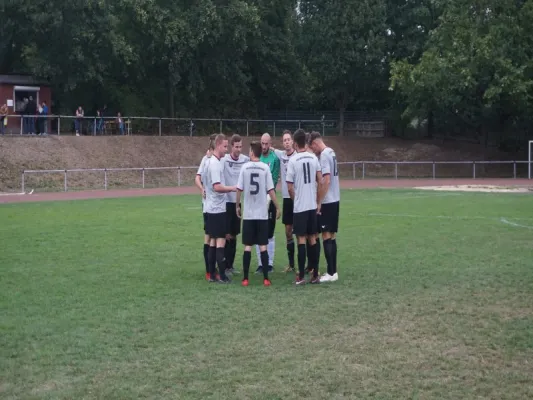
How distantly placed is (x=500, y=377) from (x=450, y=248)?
7.89 metres

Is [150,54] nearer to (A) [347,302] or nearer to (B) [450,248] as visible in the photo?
(B) [450,248]

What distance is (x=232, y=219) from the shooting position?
485 inches

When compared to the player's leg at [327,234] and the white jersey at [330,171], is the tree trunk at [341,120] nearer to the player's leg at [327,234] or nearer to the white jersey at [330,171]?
the white jersey at [330,171]

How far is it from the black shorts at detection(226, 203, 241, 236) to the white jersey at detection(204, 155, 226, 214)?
1.68ft

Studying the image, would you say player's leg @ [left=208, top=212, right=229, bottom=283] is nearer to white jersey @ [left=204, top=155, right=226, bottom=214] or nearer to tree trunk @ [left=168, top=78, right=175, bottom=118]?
white jersey @ [left=204, top=155, right=226, bottom=214]

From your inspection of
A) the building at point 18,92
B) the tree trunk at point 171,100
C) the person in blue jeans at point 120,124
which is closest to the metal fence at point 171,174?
the person in blue jeans at point 120,124

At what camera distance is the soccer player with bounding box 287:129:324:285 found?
1118 centimetres

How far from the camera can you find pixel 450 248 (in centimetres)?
1451

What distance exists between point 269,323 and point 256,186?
2842 mm

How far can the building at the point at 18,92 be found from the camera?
136 ft

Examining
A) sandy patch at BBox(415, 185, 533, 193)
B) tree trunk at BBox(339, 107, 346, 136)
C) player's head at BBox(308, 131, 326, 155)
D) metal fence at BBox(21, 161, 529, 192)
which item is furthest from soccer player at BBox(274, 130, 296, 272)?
tree trunk at BBox(339, 107, 346, 136)

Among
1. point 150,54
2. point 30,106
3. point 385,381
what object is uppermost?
point 150,54

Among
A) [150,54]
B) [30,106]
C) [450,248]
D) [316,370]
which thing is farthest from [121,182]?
[316,370]

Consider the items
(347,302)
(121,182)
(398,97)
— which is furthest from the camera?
(398,97)
